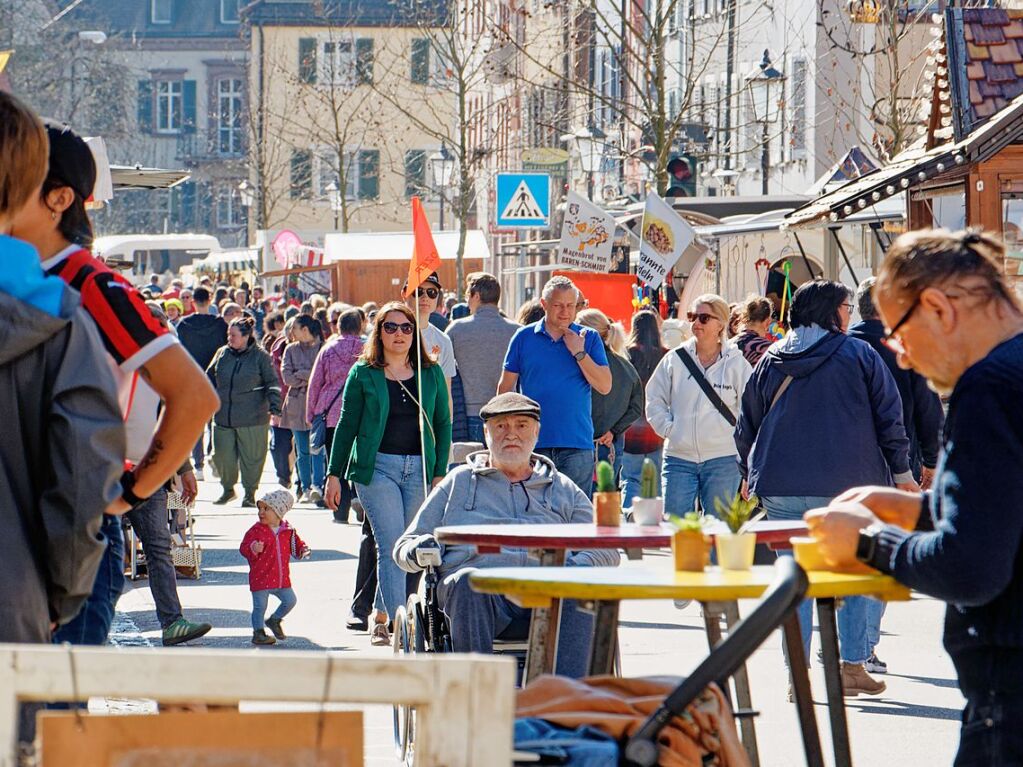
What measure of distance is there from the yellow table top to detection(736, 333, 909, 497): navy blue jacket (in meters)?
4.40

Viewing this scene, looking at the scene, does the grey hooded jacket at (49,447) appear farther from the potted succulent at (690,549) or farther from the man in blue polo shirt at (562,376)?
the man in blue polo shirt at (562,376)

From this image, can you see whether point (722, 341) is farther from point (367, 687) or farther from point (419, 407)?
point (367, 687)

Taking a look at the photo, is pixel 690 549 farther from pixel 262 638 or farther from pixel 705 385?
pixel 705 385

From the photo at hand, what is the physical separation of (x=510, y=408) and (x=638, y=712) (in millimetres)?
3721

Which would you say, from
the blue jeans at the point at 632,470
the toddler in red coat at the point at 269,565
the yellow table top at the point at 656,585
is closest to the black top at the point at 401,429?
the toddler in red coat at the point at 269,565

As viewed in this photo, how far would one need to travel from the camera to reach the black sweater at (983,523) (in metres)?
3.78

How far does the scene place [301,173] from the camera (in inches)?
2916

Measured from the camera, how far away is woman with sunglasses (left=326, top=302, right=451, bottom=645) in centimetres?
1027

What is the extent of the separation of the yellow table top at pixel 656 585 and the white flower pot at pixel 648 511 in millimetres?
1693

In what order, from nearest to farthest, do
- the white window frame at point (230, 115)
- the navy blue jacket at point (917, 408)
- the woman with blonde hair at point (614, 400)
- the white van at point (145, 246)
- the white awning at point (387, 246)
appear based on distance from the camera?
1. the navy blue jacket at point (917, 408)
2. the woman with blonde hair at point (614, 400)
3. the white awning at point (387, 246)
4. the white van at point (145, 246)
5. the white window frame at point (230, 115)

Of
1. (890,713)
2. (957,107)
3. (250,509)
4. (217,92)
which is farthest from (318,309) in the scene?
(217,92)

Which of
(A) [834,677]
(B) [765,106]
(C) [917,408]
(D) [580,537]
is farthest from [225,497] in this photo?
(B) [765,106]

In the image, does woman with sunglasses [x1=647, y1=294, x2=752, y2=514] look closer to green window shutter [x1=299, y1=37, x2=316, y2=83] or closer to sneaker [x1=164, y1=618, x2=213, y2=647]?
sneaker [x1=164, y1=618, x2=213, y2=647]

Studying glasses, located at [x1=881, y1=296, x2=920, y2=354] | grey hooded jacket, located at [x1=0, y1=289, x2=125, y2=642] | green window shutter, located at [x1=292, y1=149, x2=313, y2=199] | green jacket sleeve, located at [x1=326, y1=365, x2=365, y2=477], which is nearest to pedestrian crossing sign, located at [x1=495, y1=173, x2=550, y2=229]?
green jacket sleeve, located at [x1=326, y1=365, x2=365, y2=477]
